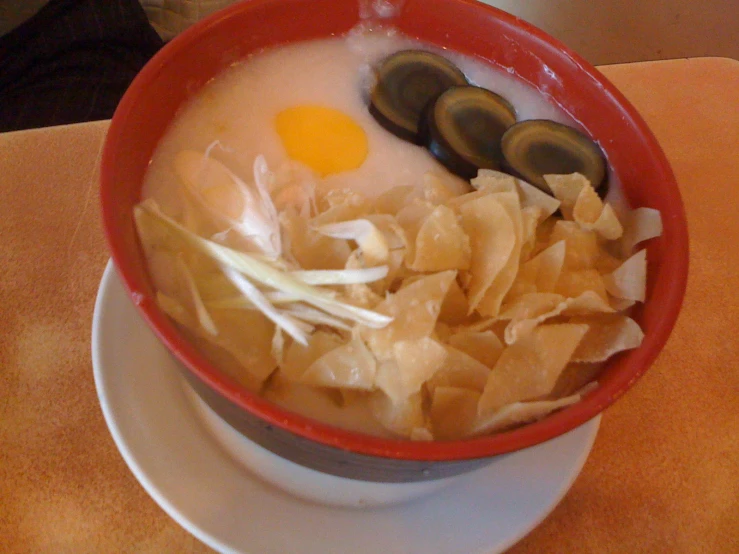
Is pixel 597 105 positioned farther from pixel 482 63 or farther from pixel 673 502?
pixel 673 502

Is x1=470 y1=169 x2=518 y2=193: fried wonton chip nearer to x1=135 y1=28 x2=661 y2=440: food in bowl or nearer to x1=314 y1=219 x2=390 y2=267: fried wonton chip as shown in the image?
x1=135 y1=28 x2=661 y2=440: food in bowl

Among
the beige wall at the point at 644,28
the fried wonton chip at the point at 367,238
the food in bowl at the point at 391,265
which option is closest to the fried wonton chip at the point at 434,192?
the food in bowl at the point at 391,265

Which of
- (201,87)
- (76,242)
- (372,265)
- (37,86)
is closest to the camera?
(372,265)

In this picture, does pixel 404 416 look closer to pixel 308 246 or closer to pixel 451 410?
pixel 451 410

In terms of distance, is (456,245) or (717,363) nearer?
(456,245)

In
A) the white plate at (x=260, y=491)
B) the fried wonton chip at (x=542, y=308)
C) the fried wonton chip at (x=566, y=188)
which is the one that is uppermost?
the fried wonton chip at (x=566, y=188)

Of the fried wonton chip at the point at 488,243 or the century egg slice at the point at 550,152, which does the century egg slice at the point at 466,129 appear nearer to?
the century egg slice at the point at 550,152

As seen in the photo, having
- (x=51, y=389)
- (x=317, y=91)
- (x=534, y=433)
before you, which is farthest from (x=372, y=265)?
(x=51, y=389)
